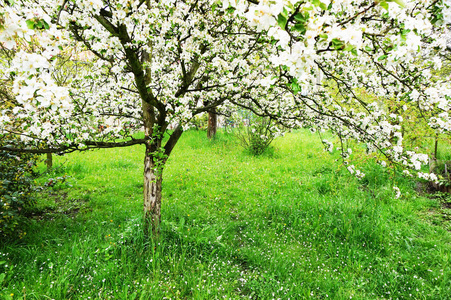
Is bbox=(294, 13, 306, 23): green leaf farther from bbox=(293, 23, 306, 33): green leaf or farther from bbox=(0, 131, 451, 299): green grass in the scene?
bbox=(0, 131, 451, 299): green grass

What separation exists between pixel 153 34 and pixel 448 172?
8.12 meters

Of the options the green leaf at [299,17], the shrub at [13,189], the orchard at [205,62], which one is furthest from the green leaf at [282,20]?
the shrub at [13,189]

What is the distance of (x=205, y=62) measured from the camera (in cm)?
382

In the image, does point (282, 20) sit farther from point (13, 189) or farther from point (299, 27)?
point (13, 189)

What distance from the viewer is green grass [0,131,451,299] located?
10.5ft

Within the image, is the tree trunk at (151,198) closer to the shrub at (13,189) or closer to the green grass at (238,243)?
the green grass at (238,243)

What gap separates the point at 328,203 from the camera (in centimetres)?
545

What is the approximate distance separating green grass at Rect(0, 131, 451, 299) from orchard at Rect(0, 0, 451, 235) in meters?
0.86

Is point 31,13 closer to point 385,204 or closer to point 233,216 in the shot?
point 233,216

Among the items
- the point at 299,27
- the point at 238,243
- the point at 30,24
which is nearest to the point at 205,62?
the point at 30,24

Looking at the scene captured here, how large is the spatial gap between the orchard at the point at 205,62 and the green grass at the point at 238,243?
86 cm

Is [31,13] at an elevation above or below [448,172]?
above

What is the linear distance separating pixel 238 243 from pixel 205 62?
3207mm

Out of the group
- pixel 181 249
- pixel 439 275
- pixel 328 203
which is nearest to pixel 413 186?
pixel 328 203
